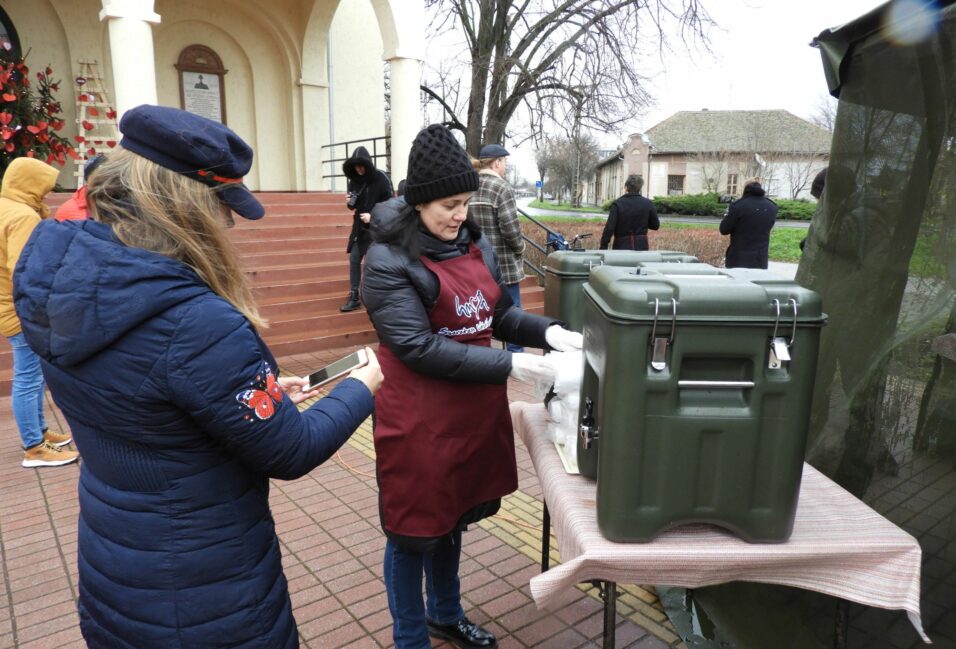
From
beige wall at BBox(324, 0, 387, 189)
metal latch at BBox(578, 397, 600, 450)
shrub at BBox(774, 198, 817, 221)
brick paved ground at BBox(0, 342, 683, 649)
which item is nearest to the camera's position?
metal latch at BBox(578, 397, 600, 450)

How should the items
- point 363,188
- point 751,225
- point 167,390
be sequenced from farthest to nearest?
point 751,225 → point 363,188 → point 167,390

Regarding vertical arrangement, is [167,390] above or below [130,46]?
below

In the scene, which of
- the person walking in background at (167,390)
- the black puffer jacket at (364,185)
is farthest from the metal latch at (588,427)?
the black puffer jacket at (364,185)

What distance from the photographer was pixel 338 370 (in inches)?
65.1

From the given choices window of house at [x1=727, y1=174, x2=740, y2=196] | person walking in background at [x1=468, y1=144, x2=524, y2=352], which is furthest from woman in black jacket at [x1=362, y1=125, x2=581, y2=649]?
window of house at [x1=727, y1=174, x2=740, y2=196]

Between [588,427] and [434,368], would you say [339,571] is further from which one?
[588,427]

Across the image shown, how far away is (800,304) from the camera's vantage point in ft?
4.67

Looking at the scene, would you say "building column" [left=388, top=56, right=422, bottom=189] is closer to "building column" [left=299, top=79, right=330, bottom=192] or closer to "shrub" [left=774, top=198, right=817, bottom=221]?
"building column" [left=299, top=79, right=330, bottom=192]

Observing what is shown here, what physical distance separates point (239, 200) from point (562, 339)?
1208 mm

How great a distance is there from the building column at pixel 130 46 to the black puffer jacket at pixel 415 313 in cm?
670

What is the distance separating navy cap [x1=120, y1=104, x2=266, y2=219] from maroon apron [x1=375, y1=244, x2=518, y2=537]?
80 centimetres

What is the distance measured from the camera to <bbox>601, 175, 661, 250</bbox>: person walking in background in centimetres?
791

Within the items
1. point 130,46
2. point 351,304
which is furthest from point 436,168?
point 130,46

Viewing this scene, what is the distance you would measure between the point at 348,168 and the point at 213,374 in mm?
6102
